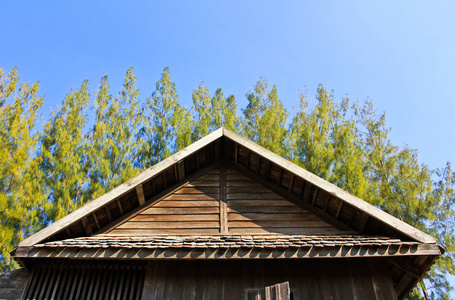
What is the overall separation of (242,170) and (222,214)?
52.0 inches

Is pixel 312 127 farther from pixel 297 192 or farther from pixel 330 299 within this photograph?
pixel 330 299

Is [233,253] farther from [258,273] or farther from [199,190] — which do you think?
[199,190]

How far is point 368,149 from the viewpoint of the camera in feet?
59.4

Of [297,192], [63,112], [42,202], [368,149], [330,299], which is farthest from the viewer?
[63,112]

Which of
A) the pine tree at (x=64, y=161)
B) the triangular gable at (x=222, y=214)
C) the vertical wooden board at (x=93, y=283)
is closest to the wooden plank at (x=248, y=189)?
the triangular gable at (x=222, y=214)

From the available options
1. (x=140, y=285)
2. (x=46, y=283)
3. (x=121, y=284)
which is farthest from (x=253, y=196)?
(x=46, y=283)

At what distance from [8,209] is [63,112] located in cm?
675

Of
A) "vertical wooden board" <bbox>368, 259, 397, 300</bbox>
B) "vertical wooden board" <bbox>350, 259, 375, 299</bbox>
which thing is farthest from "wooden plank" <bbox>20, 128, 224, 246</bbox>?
"vertical wooden board" <bbox>368, 259, 397, 300</bbox>

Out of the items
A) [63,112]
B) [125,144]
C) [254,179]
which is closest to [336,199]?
[254,179]

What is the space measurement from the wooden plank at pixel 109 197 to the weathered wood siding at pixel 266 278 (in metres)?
1.40

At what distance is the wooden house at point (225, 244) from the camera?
6074mm

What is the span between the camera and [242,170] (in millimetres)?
8422

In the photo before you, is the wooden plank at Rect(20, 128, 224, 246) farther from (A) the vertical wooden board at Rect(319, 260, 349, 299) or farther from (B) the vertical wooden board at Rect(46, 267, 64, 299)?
(A) the vertical wooden board at Rect(319, 260, 349, 299)

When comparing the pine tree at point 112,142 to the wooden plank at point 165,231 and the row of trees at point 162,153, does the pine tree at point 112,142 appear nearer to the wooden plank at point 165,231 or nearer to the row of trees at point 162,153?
the row of trees at point 162,153
